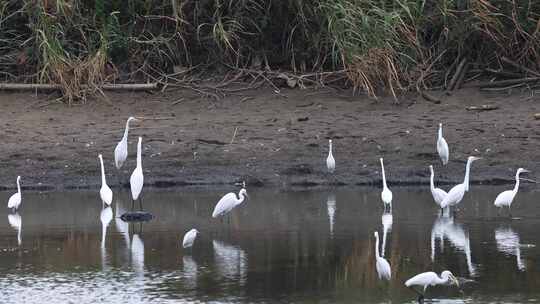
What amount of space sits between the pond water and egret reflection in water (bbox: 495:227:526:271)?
0.01m

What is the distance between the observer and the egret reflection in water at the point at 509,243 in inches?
396

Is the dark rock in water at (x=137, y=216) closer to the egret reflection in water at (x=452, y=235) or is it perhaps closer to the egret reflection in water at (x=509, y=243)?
the egret reflection in water at (x=452, y=235)

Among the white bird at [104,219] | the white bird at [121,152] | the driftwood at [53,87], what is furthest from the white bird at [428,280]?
the driftwood at [53,87]

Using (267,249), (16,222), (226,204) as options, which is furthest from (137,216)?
(267,249)

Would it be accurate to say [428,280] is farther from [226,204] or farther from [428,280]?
[226,204]

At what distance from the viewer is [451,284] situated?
29.9 feet

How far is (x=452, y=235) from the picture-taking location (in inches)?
442

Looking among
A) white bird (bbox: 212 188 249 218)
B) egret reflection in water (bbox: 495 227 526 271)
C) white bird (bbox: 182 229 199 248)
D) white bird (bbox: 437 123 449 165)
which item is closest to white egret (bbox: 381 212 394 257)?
egret reflection in water (bbox: 495 227 526 271)

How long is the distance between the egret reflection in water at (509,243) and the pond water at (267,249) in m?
0.01

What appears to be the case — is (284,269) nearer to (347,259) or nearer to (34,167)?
(347,259)

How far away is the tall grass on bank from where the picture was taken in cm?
1692

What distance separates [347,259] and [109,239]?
2.35 meters

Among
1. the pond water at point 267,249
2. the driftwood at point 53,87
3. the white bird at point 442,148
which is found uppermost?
the driftwood at point 53,87

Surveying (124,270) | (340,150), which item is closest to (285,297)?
(124,270)
